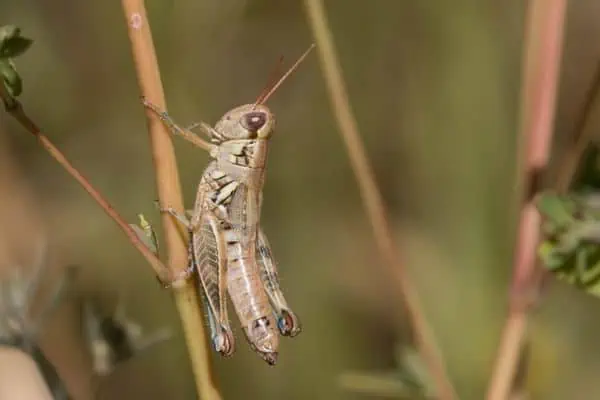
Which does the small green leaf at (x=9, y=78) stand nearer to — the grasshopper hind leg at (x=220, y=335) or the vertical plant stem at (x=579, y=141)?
the grasshopper hind leg at (x=220, y=335)

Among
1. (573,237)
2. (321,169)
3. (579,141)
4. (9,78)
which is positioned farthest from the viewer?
(321,169)

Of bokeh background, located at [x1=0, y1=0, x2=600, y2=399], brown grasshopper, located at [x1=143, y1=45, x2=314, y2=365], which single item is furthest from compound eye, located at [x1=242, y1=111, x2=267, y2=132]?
bokeh background, located at [x1=0, y1=0, x2=600, y2=399]

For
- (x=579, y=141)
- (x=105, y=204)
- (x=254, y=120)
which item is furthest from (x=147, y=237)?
(x=579, y=141)

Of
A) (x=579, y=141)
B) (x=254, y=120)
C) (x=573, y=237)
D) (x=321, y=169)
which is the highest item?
(x=321, y=169)

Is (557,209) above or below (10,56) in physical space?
below

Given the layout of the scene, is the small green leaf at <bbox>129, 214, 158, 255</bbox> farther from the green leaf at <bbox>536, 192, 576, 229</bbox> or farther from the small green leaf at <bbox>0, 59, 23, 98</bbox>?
the green leaf at <bbox>536, 192, 576, 229</bbox>

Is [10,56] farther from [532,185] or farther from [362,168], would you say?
[532,185]
